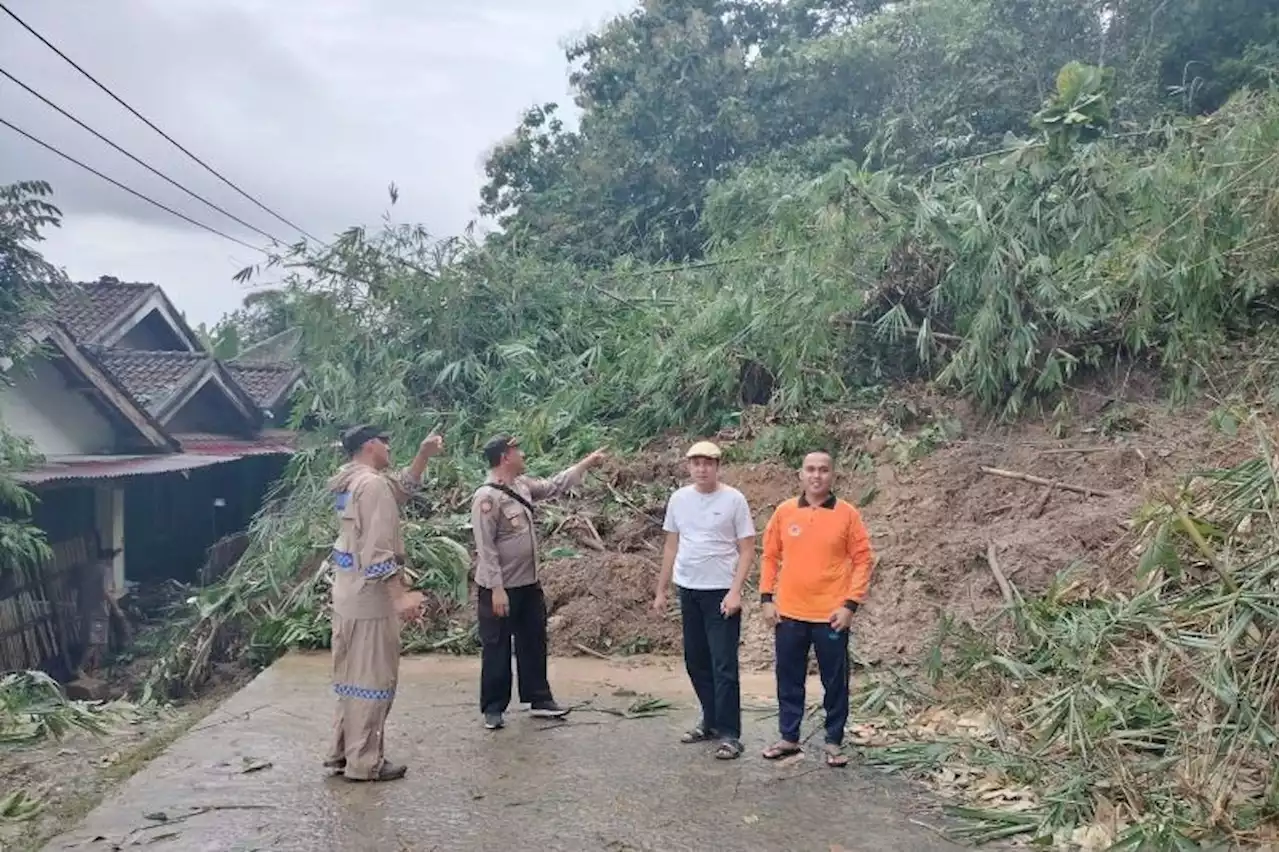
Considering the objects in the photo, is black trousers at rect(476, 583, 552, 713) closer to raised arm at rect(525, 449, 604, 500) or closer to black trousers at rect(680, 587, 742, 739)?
raised arm at rect(525, 449, 604, 500)

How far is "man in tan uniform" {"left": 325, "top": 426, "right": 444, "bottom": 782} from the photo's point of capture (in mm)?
4855

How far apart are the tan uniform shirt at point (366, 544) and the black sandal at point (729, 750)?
5.56 ft

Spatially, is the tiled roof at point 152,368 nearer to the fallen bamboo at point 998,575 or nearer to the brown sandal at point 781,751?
the fallen bamboo at point 998,575

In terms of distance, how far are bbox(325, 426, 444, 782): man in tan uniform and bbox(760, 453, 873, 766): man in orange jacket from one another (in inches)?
67.4

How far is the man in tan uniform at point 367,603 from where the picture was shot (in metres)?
4.86

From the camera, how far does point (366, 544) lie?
4.86 metres

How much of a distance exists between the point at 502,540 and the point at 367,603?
1.02 meters

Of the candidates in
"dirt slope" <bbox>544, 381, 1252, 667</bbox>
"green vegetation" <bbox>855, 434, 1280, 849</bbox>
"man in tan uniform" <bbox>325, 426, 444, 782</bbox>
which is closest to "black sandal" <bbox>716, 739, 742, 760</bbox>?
"green vegetation" <bbox>855, 434, 1280, 849</bbox>

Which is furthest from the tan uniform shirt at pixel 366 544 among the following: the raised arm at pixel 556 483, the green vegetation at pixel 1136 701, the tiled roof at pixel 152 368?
the tiled roof at pixel 152 368

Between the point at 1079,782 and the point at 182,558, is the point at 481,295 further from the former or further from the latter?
the point at 1079,782

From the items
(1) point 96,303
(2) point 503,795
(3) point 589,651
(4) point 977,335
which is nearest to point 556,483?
(2) point 503,795

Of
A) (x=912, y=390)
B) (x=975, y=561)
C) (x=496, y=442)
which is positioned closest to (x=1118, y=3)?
(x=912, y=390)

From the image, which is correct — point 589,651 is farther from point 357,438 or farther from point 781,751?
point 357,438

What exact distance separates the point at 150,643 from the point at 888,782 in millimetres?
A: 9796
